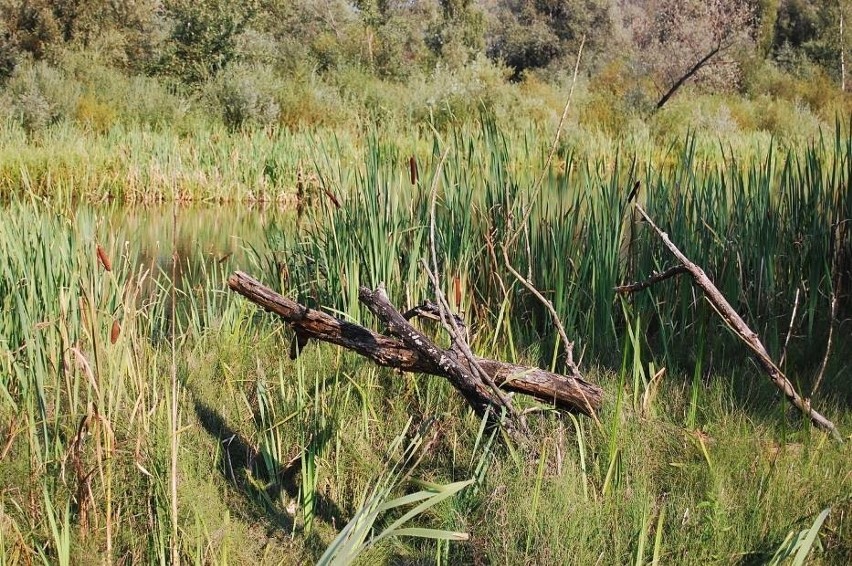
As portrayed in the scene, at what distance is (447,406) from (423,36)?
35111 millimetres

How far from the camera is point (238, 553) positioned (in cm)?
207

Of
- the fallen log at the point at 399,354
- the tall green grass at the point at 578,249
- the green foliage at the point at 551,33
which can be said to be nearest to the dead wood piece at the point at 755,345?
the fallen log at the point at 399,354

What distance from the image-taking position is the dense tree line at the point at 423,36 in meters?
21.3

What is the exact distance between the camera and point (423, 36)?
35.9 m

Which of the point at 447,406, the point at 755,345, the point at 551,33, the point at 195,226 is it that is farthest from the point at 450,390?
the point at 551,33

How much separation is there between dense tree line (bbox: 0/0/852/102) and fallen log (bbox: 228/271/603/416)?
14381 mm

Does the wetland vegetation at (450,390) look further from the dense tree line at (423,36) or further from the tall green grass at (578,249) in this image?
the dense tree line at (423,36)

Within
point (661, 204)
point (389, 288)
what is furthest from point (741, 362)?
point (389, 288)

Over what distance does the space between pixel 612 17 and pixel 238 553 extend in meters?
43.3

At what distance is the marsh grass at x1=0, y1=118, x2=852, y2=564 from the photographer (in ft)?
6.57

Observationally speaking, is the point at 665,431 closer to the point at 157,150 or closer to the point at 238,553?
the point at 238,553

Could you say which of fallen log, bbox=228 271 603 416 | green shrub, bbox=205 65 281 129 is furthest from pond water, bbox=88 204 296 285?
green shrub, bbox=205 65 281 129

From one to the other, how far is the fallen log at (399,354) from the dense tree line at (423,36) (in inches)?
566

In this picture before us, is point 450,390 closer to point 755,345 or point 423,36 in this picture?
point 755,345
